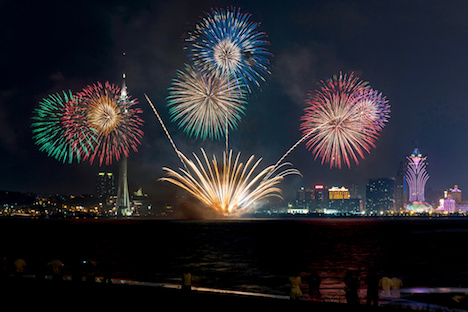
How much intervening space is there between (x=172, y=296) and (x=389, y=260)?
158 ft

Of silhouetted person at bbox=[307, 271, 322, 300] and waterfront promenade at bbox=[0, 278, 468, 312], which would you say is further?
silhouetted person at bbox=[307, 271, 322, 300]

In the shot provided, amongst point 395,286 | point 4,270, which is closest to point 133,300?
point 4,270

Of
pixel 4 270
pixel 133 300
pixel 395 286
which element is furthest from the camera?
pixel 4 270

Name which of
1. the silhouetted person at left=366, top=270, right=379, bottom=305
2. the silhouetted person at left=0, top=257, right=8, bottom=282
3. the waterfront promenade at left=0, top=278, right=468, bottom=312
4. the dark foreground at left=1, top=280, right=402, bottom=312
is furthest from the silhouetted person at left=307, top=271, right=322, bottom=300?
the silhouetted person at left=0, top=257, right=8, bottom=282

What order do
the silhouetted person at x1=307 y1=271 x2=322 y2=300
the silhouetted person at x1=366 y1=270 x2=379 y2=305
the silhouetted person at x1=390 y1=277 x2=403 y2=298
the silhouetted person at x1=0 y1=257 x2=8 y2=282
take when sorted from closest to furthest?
the silhouetted person at x1=366 y1=270 x2=379 y2=305 < the silhouetted person at x1=0 y1=257 x2=8 y2=282 < the silhouetted person at x1=307 y1=271 x2=322 y2=300 < the silhouetted person at x1=390 y1=277 x2=403 y2=298

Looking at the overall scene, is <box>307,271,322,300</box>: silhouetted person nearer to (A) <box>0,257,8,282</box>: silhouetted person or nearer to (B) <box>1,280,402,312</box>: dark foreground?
(B) <box>1,280,402,312</box>: dark foreground

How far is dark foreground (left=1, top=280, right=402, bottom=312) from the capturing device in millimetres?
18844

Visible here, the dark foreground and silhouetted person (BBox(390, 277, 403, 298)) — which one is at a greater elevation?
the dark foreground

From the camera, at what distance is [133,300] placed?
66.3 feet

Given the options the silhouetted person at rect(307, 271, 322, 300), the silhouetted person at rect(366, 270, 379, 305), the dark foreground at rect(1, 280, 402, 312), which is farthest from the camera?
the silhouetted person at rect(307, 271, 322, 300)

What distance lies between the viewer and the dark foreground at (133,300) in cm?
1884

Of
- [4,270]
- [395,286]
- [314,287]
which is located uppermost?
[4,270]

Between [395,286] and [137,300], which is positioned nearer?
[137,300]

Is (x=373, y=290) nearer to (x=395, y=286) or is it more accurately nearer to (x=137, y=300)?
(x=395, y=286)
